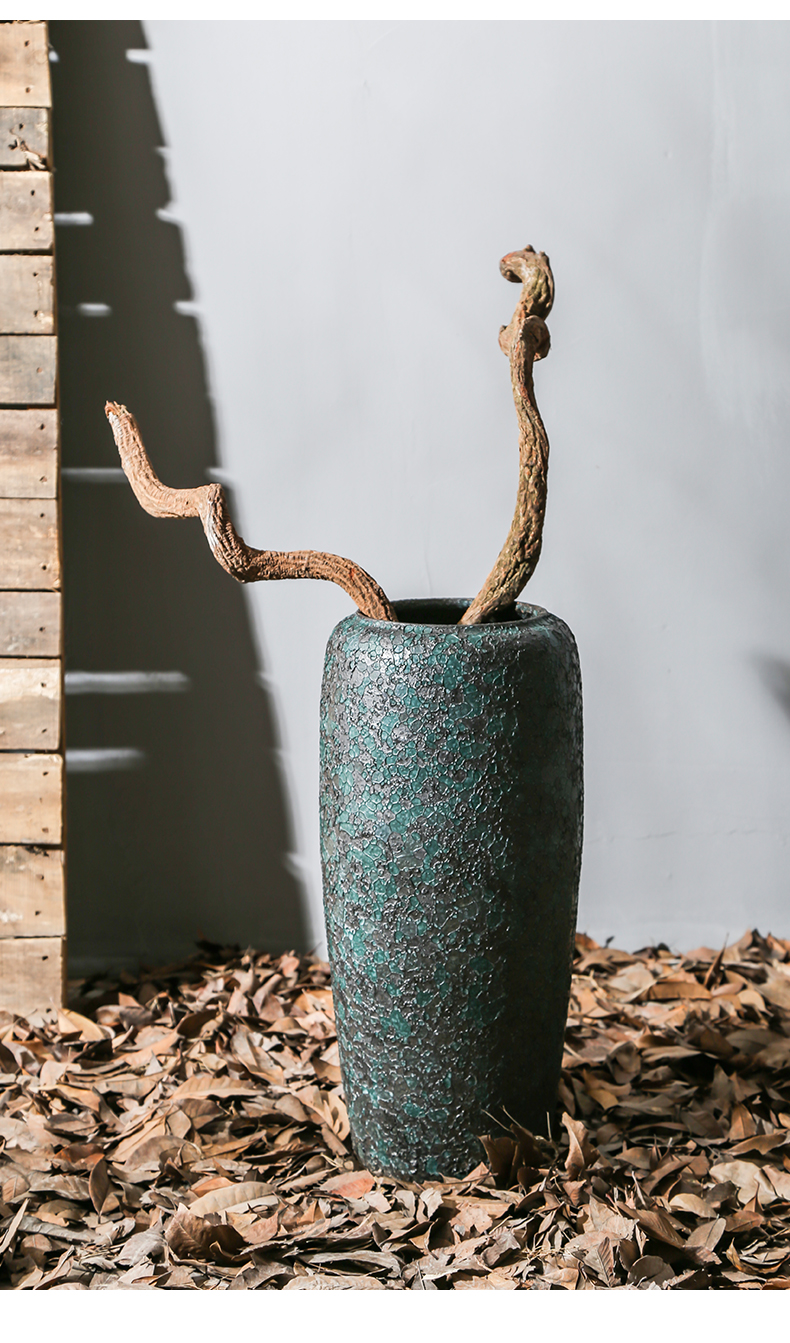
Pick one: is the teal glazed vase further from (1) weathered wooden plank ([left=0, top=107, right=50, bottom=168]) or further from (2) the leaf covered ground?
(1) weathered wooden plank ([left=0, top=107, right=50, bottom=168])

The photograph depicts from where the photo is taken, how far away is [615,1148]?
1616 millimetres

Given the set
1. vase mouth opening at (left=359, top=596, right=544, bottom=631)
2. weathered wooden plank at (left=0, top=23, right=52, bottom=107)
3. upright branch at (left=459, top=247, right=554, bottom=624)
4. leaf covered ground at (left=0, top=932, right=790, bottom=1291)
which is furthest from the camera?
weathered wooden plank at (left=0, top=23, right=52, bottom=107)

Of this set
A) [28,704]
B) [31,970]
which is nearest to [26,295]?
[28,704]

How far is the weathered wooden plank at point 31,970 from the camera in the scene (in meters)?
1.97

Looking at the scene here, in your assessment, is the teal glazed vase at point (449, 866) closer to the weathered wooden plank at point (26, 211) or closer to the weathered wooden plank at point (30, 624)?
the weathered wooden plank at point (30, 624)

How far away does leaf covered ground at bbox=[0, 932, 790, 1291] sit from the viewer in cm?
138

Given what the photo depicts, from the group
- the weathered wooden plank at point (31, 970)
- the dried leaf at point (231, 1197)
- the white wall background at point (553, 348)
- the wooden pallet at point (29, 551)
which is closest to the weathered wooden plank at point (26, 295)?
the wooden pallet at point (29, 551)

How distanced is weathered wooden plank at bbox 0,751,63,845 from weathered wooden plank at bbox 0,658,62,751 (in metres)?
0.03

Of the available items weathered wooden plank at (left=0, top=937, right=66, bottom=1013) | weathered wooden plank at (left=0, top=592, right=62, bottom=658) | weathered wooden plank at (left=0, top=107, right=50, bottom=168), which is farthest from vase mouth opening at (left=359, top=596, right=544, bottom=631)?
weathered wooden plank at (left=0, top=107, right=50, bottom=168)

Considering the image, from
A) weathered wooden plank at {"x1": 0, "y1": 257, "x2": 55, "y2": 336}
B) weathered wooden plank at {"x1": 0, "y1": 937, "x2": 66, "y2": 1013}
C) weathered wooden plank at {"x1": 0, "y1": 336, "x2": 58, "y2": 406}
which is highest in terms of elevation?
weathered wooden plank at {"x1": 0, "y1": 257, "x2": 55, "y2": 336}

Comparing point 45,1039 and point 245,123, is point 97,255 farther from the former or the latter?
point 45,1039

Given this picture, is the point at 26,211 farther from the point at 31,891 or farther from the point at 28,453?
the point at 31,891

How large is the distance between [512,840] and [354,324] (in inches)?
42.0

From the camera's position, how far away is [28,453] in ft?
6.29
